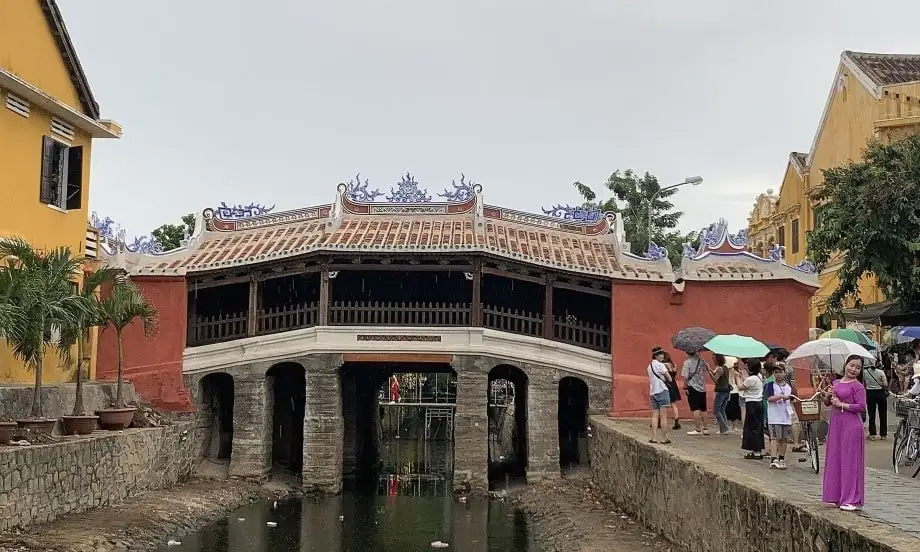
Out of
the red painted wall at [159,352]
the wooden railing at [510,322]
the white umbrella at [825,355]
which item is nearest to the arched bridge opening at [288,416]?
the red painted wall at [159,352]

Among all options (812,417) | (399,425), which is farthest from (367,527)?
(399,425)

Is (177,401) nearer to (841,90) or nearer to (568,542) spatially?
(568,542)

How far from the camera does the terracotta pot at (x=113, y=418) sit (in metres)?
16.1

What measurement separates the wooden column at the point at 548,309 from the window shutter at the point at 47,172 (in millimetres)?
9291

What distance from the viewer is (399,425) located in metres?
35.8

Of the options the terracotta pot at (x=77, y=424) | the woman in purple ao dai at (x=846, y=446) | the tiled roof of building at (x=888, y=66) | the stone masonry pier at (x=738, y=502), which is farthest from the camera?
the tiled roof of building at (x=888, y=66)

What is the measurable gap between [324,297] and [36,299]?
6.59 meters

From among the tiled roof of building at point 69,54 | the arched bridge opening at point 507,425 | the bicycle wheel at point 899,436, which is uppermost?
the tiled roof of building at point 69,54

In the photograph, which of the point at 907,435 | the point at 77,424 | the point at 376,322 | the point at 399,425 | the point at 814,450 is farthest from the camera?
the point at 399,425

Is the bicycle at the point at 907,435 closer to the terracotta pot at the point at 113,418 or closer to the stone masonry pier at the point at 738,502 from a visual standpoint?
the stone masonry pier at the point at 738,502

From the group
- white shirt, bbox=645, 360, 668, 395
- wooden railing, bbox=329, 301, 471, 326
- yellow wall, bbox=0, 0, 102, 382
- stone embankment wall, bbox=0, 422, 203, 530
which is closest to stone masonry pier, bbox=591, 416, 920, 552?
white shirt, bbox=645, 360, 668, 395

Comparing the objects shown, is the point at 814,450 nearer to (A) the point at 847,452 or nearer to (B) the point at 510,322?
(A) the point at 847,452

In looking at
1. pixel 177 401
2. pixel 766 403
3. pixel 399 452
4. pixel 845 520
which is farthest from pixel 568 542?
pixel 399 452

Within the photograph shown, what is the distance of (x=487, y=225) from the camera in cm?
1986
